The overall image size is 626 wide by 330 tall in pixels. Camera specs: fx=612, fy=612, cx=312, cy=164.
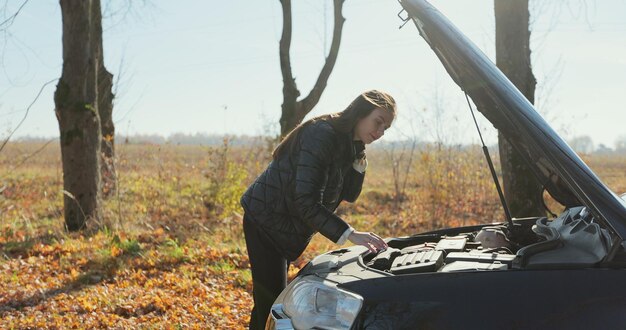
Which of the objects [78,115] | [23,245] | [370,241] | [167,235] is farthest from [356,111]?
[23,245]

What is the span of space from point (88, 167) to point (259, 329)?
6136mm

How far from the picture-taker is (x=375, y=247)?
9.63ft

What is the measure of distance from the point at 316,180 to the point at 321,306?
845 millimetres

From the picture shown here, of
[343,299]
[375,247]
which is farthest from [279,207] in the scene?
[343,299]

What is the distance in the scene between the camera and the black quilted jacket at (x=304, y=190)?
3123 millimetres

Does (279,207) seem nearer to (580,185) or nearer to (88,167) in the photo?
(580,185)

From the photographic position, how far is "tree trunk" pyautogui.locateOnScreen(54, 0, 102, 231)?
28.5 feet

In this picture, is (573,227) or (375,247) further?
(375,247)

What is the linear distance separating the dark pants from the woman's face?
2.66ft

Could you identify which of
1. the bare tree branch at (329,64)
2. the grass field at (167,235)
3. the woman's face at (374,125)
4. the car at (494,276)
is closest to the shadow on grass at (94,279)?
the grass field at (167,235)

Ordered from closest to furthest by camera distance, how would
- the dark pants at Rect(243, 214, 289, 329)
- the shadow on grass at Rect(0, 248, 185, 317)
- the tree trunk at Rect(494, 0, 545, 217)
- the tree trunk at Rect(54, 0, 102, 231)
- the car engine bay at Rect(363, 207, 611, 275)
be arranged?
the car engine bay at Rect(363, 207, 611, 275) < the dark pants at Rect(243, 214, 289, 329) < the shadow on grass at Rect(0, 248, 185, 317) < the tree trunk at Rect(494, 0, 545, 217) < the tree trunk at Rect(54, 0, 102, 231)

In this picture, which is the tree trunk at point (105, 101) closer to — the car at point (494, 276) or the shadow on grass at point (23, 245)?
the shadow on grass at point (23, 245)

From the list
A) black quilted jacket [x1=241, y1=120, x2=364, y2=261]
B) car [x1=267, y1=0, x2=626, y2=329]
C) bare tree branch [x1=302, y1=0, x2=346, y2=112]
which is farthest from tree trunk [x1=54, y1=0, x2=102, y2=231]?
car [x1=267, y1=0, x2=626, y2=329]

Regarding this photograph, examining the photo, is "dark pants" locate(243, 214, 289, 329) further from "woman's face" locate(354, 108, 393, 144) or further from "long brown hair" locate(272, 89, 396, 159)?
"woman's face" locate(354, 108, 393, 144)
